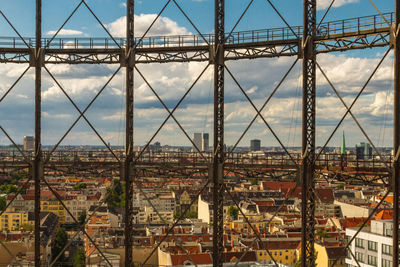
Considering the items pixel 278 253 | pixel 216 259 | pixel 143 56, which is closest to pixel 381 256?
pixel 278 253

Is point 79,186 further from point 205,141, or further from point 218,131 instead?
point 218,131

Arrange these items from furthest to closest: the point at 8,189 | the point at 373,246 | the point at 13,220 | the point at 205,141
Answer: the point at 8,189
the point at 13,220
the point at 205,141
the point at 373,246

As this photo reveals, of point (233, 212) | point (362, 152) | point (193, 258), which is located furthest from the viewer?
A: point (233, 212)

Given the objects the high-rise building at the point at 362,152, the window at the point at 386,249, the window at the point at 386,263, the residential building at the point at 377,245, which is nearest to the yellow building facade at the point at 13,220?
the high-rise building at the point at 362,152

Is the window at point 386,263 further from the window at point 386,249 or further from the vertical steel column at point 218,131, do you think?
the vertical steel column at point 218,131

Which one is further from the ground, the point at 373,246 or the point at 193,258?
the point at 373,246

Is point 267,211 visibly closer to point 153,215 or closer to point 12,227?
point 153,215

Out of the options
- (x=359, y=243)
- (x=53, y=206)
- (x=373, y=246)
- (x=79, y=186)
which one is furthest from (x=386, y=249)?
(x=79, y=186)
